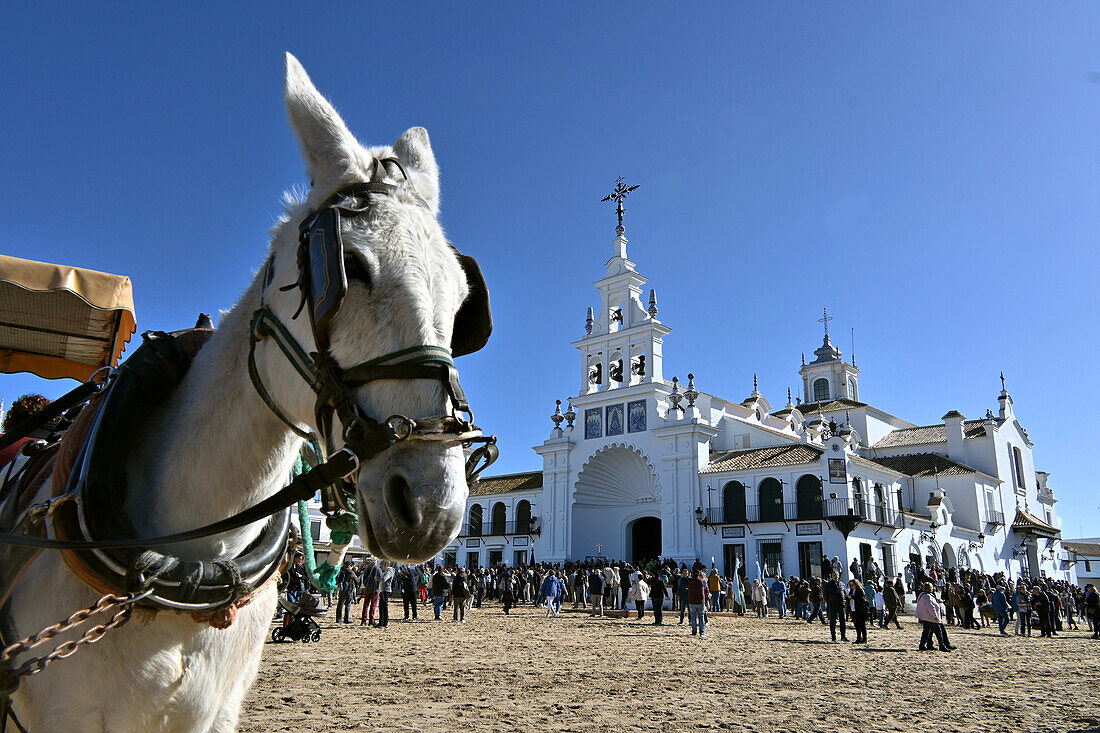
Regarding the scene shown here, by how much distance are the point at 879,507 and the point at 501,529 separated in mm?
20411

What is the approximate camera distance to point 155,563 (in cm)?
170

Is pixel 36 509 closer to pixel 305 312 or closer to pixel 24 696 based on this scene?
pixel 24 696

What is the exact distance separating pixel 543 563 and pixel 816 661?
25.2 metres

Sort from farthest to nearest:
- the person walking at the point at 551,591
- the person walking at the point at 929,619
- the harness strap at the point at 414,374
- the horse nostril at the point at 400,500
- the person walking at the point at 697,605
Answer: the person walking at the point at 551,591, the person walking at the point at 697,605, the person walking at the point at 929,619, the harness strap at the point at 414,374, the horse nostril at the point at 400,500

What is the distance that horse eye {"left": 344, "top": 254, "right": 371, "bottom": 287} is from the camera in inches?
63.1

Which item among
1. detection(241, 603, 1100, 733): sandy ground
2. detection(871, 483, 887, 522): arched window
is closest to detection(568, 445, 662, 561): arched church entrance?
detection(871, 483, 887, 522): arched window

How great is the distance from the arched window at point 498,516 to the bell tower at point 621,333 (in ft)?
28.3

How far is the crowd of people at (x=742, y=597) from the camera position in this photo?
1933 centimetres

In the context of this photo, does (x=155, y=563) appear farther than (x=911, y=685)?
No

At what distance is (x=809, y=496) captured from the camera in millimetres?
33281

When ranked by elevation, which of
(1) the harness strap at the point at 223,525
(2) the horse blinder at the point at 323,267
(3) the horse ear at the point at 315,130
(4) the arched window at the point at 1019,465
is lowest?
(1) the harness strap at the point at 223,525

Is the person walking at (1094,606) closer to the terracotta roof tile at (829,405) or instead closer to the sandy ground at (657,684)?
the sandy ground at (657,684)

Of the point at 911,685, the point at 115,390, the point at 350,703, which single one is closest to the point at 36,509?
the point at 115,390

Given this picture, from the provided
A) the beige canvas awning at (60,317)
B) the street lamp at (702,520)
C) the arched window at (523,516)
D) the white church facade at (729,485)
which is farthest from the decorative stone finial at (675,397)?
the beige canvas awning at (60,317)
